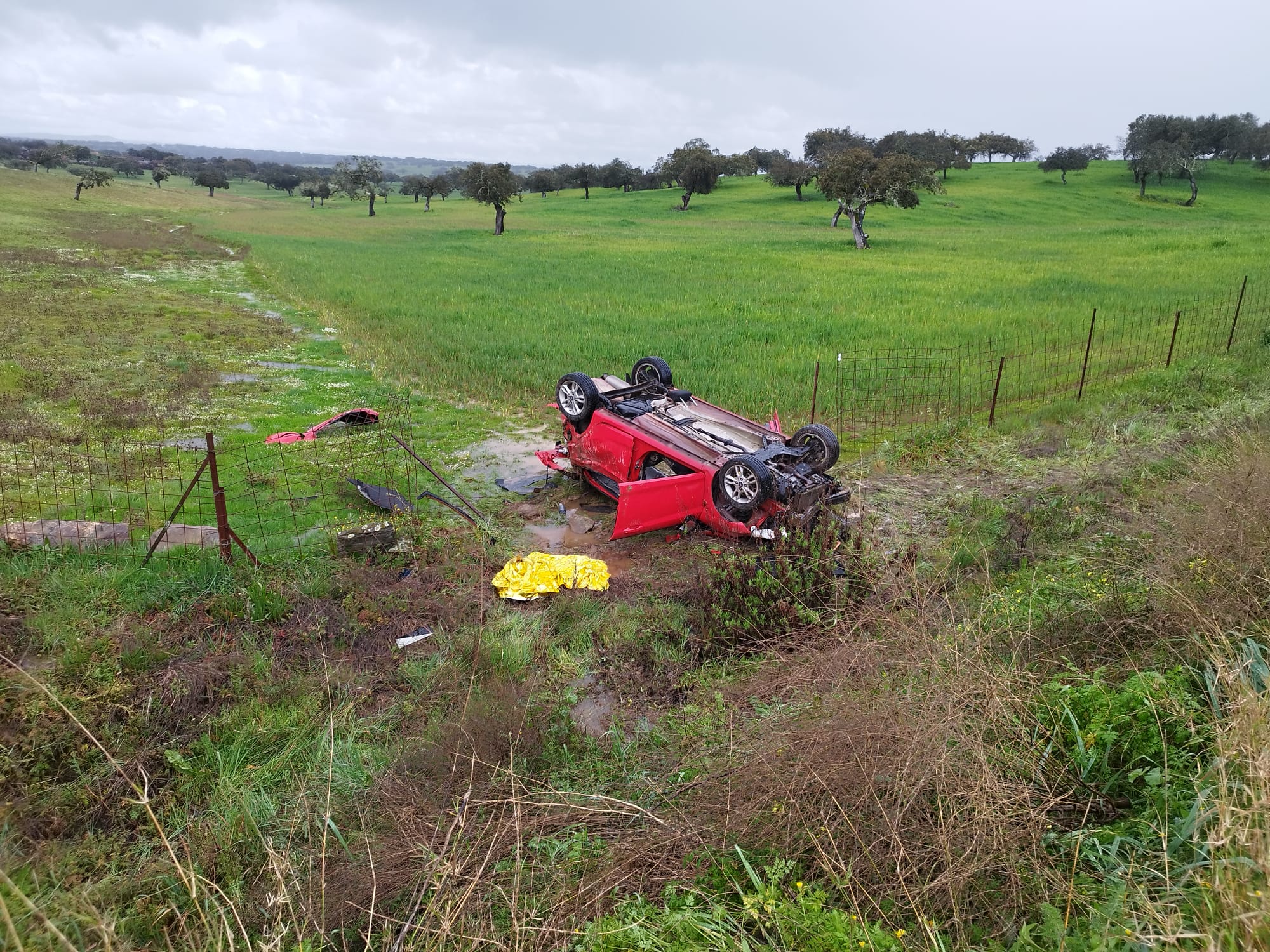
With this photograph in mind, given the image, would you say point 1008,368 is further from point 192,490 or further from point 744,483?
point 192,490

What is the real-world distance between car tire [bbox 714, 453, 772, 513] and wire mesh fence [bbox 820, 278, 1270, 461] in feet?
13.8

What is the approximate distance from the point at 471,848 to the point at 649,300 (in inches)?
847

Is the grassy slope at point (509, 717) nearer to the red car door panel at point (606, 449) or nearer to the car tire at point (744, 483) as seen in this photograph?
the car tire at point (744, 483)

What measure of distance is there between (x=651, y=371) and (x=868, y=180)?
107 ft

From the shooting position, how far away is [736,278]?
28922mm

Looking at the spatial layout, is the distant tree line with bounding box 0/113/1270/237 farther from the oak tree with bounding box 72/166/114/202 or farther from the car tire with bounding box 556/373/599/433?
the car tire with bounding box 556/373/599/433

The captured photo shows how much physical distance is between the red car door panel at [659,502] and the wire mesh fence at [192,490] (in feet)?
9.96

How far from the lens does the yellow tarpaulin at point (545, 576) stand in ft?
24.0

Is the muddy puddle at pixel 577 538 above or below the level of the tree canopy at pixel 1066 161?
below

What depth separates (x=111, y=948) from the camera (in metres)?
2.69

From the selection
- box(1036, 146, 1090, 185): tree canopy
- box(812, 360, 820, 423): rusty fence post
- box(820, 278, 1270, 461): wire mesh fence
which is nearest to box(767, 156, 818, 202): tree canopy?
box(1036, 146, 1090, 185): tree canopy

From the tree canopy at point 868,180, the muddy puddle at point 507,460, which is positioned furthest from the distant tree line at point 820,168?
the muddy puddle at point 507,460

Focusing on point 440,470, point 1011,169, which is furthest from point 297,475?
point 1011,169

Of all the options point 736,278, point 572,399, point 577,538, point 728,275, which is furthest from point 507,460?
point 728,275
